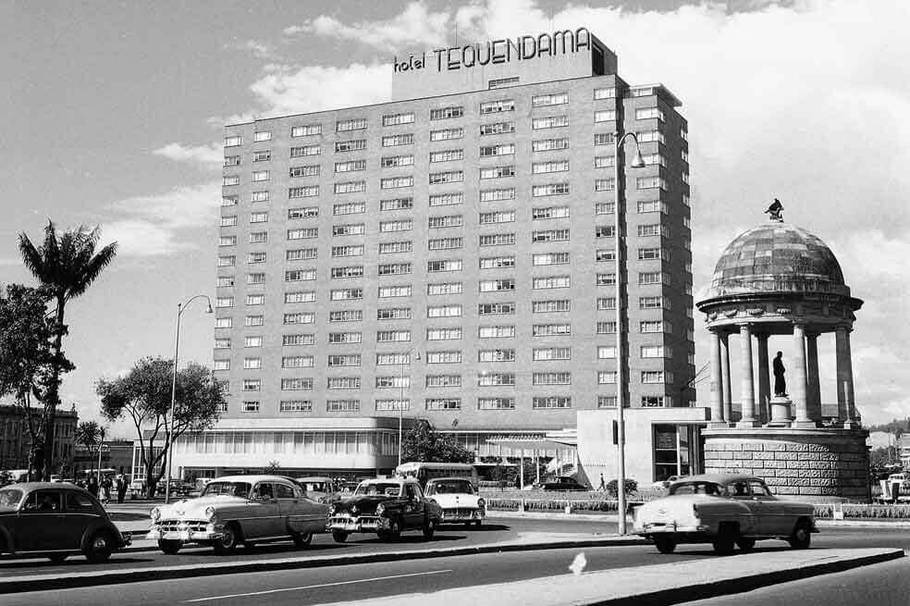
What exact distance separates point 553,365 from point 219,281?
48868 mm

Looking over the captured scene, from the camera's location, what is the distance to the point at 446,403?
118562 millimetres

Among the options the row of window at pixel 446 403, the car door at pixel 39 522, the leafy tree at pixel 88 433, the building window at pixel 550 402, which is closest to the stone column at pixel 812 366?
the car door at pixel 39 522

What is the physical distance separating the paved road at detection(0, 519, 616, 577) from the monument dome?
51.6ft

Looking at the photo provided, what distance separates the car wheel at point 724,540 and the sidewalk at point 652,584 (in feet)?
7.80

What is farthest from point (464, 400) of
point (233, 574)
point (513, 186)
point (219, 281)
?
point (233, 574)

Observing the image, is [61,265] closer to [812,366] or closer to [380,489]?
[380,489]

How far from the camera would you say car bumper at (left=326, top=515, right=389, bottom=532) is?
88.2ft

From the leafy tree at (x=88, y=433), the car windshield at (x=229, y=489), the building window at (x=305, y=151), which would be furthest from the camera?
the leafy tree at (x=88, y=433)

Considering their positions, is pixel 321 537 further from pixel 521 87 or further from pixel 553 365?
pixel 521 87

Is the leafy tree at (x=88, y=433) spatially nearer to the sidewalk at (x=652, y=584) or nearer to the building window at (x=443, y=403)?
the building window at (x=443, y=403)

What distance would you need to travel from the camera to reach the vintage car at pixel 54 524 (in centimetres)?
1989

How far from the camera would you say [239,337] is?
131125 mm

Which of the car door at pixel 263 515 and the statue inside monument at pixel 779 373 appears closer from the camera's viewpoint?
the car door at pixel 263 515

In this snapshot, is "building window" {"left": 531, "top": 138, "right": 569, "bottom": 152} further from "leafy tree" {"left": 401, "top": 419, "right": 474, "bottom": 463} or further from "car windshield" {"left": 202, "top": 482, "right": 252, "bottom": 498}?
"car windshield" {"left": 202, "top": 482, "right": 252, "bottom": 498}
